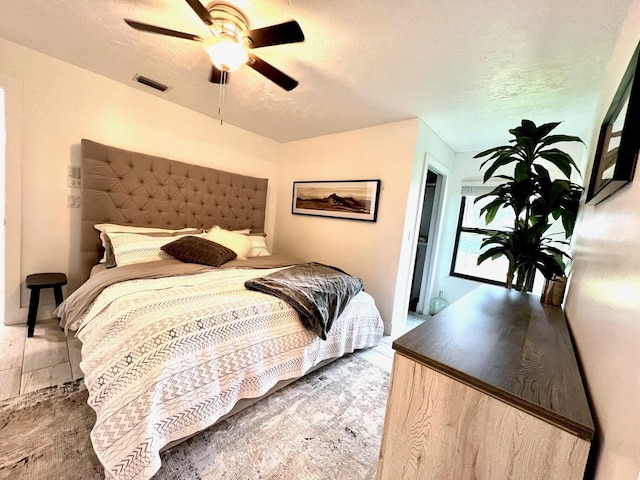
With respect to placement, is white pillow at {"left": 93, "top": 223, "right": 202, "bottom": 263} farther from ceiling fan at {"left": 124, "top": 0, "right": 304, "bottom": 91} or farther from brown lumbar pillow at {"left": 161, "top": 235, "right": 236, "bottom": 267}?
ceiling fan at {"left": 124, "top": 0, "right": 304, "bottom": 91}

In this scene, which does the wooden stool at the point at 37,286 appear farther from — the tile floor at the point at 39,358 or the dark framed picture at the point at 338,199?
the dark framed picture at the point at 338,199

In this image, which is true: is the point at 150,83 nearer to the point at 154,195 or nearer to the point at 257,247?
the point at 154,195

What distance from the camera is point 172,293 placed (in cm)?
156

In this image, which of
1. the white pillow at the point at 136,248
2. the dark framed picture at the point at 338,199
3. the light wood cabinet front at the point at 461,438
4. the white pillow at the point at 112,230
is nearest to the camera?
the light wood cabinet front at the point at 461,438

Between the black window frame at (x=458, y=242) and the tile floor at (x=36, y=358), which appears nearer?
the tile floor at (x=36, y=358)

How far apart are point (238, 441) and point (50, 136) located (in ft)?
9.50

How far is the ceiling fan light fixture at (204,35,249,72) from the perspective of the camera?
1.43 metres

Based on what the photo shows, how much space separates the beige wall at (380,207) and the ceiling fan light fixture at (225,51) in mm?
1769

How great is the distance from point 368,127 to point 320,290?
6.80 ft

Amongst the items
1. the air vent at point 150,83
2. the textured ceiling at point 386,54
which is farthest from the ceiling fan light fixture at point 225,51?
the air vent at point 150,83

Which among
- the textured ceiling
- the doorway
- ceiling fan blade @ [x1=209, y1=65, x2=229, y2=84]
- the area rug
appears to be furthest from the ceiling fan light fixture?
the doorway

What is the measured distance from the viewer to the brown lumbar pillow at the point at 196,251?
2330 millimetres

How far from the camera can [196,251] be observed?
2355 millimetres

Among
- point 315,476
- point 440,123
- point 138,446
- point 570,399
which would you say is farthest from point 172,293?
point 440,123
